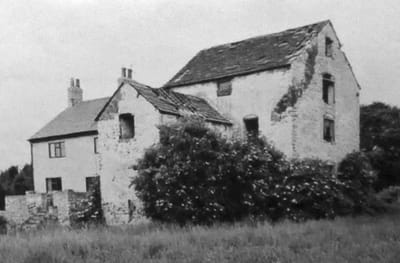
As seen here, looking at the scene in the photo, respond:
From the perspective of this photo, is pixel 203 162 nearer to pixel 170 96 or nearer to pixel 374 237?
pixel 170 96

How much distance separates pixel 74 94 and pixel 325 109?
22.7m

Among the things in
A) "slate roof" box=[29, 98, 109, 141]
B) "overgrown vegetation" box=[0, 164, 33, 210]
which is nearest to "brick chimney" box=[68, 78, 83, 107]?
"slate roof" box=[29, 98, 109, 141]

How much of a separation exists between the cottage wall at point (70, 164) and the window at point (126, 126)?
11.6 metres

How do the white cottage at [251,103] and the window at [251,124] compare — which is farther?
the window at [251,124]

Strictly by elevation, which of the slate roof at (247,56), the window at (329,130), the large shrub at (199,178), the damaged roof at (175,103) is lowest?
the large shrub at (199,178)

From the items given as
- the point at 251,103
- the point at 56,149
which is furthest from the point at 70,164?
the point at 251,103

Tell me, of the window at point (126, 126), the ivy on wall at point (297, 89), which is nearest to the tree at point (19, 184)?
the window at point (126, 126)

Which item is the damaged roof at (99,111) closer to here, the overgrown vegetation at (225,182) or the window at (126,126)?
the window at (126,126)

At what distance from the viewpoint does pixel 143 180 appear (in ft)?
60.0

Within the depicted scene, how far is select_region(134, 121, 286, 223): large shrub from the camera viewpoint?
17828 millimetres

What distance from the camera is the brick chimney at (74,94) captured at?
39438 millimetres

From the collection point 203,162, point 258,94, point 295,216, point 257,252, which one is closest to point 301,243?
point 257,252

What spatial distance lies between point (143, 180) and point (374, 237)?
9.21 m

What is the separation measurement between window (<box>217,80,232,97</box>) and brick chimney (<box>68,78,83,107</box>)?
18428mm
